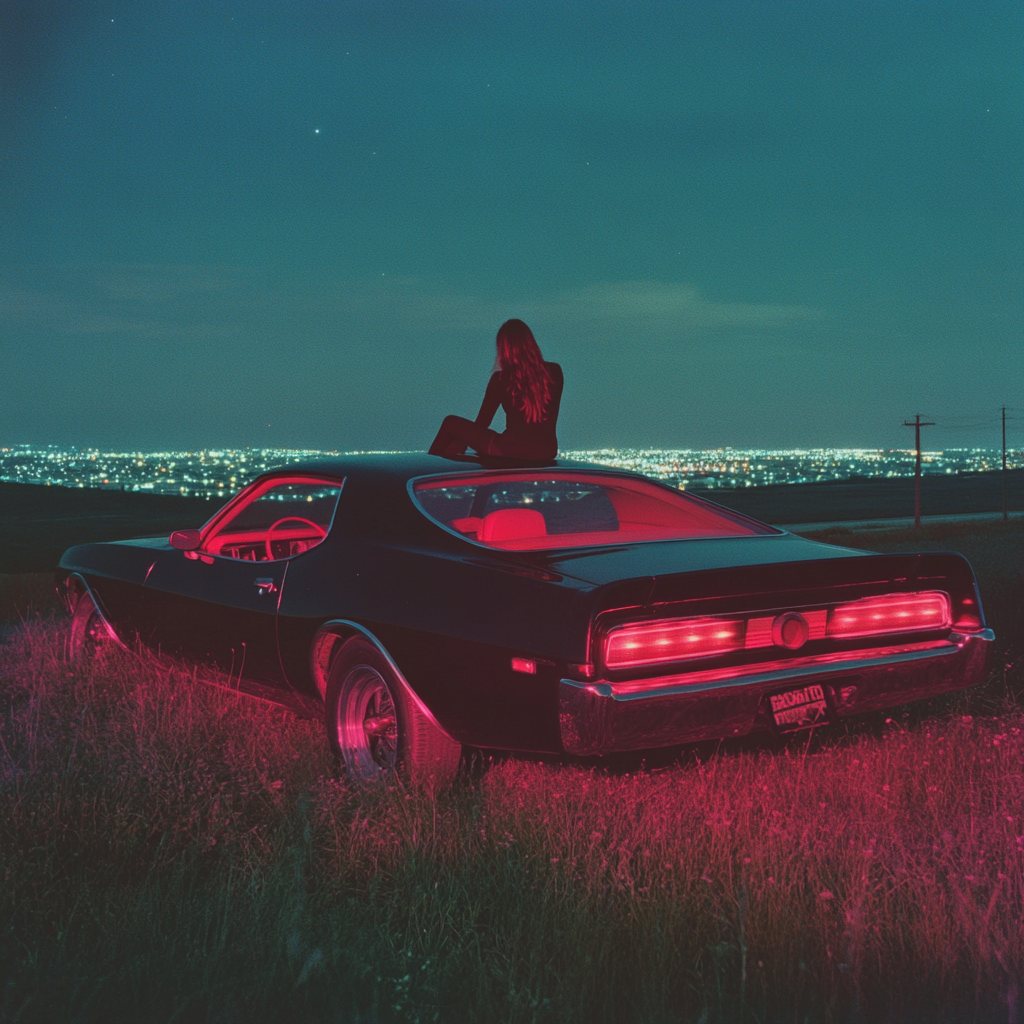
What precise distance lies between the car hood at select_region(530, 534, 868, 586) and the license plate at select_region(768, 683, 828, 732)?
431 mm

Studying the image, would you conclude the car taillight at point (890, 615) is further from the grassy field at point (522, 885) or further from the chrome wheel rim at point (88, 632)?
the chrome wheel rim at point (88, 632)

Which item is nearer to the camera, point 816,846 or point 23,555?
point 816,846

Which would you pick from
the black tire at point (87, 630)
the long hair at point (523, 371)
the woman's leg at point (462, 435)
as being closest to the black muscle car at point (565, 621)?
the woman's leg at point (462, 435)

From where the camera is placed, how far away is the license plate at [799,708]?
3.32m

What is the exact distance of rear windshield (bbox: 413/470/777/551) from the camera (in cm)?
432

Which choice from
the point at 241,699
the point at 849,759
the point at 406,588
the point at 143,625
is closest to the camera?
the point at 406,588

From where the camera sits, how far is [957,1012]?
7.89 feet

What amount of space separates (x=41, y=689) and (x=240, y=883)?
2.82 m

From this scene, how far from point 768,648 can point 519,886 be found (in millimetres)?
1080

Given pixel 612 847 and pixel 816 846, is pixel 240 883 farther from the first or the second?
pixel 816 846

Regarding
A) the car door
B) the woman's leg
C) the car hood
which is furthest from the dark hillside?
the car hood

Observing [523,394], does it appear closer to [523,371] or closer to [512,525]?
[523,371]

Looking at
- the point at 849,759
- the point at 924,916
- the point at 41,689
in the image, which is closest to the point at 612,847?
the point at 924,916

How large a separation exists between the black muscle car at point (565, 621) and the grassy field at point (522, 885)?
0.22 meters
